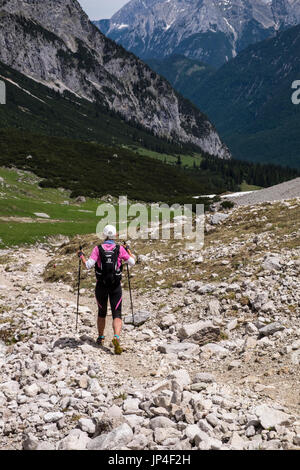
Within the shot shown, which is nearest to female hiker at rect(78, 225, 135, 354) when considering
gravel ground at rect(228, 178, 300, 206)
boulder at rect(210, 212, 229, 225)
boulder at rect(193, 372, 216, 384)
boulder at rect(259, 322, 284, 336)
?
boulder at rect(193, 372, 216, 384)

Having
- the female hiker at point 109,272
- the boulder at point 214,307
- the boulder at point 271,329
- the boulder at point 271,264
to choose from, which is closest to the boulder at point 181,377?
the female hiker at point 109,272

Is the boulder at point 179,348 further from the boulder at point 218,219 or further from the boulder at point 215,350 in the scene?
the boulder at point 218,219

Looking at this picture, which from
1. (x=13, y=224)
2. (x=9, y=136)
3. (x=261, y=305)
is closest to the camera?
(x=261, y=305)

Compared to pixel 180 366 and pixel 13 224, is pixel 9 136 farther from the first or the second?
pixel 180 366

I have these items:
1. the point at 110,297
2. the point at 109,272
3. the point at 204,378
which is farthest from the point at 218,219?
the point at 204,378

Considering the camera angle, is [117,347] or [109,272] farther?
[109,272]

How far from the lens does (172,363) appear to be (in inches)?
375

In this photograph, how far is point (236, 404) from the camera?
7043 mm

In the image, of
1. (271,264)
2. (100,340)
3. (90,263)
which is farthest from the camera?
(271,264)

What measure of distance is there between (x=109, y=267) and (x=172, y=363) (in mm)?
3154

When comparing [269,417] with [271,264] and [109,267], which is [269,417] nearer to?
[109,267]

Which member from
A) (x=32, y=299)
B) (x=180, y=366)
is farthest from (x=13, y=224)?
(x=180, y=366)
